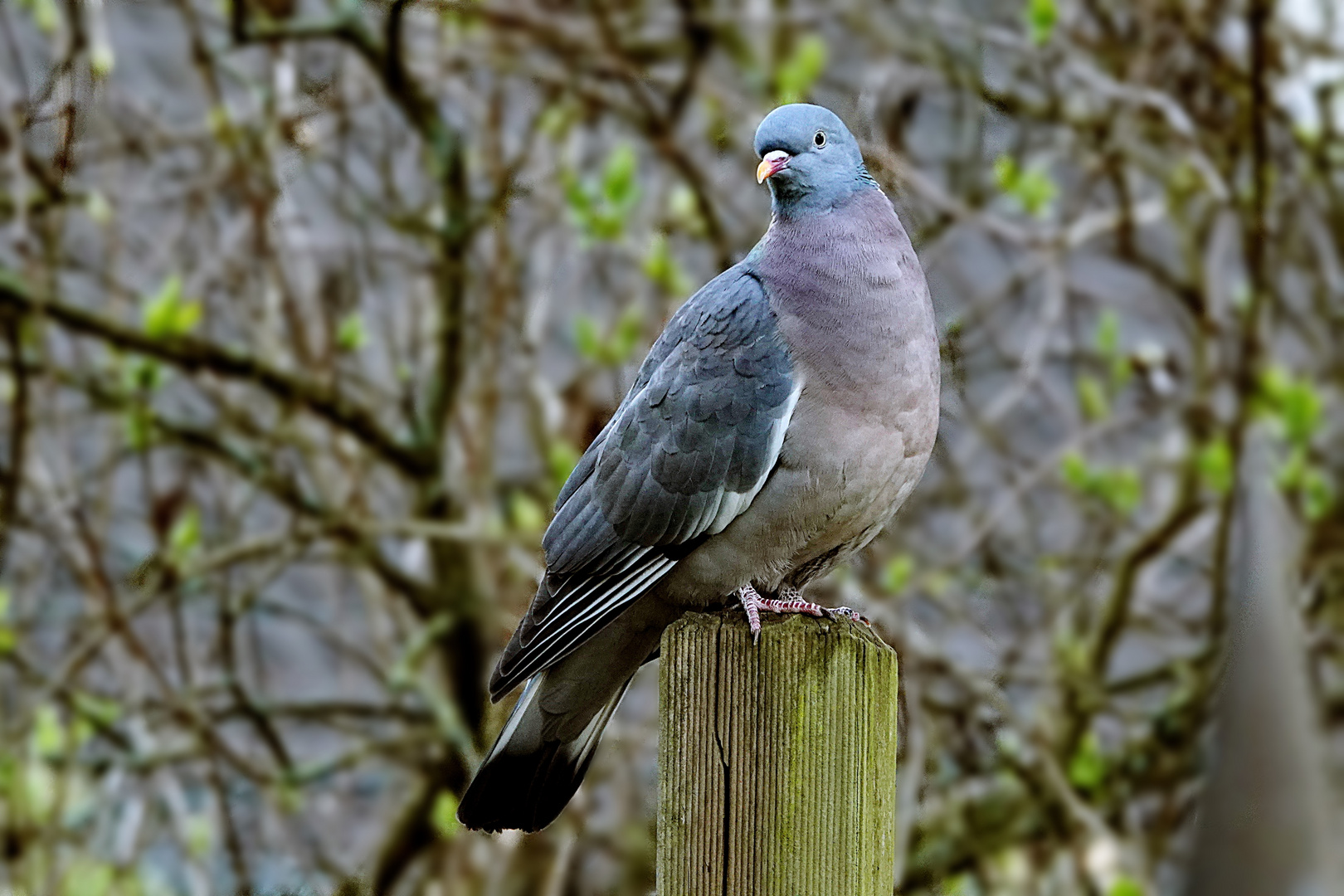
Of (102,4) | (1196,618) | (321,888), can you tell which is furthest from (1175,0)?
(321,888)

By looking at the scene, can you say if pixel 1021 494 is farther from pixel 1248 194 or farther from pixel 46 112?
pixel 46 112

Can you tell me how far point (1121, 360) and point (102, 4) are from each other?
3.28m

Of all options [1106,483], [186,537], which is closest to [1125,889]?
[1106,483]

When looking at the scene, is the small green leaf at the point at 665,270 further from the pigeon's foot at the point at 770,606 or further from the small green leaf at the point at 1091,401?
the pigeon's foot at the point at 770,606

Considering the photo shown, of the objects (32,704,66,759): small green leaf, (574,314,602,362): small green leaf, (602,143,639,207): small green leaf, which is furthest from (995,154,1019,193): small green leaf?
(32,704,66,759): small green leaf

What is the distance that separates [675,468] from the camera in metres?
2.56

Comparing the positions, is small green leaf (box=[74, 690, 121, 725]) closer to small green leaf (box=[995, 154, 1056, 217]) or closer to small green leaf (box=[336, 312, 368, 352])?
small green leaf (box=[336, 312, 368, 352])

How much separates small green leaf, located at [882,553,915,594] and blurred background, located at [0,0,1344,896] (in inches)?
0.6

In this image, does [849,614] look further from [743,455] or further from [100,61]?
[100,61]

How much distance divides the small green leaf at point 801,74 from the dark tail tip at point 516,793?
2.31 m

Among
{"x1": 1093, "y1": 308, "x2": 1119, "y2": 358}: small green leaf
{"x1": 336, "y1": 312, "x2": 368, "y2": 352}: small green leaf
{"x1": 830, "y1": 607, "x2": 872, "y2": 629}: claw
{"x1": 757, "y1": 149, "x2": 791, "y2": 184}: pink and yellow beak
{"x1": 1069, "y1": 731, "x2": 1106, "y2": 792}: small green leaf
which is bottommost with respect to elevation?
{"x1": 1069, "y1": 731, "x2": 1106, "y2": 792}: small green leaf

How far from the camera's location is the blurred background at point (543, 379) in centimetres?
436

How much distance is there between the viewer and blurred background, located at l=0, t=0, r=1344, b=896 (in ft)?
14.3

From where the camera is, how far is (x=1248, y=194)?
4492 millimetres
